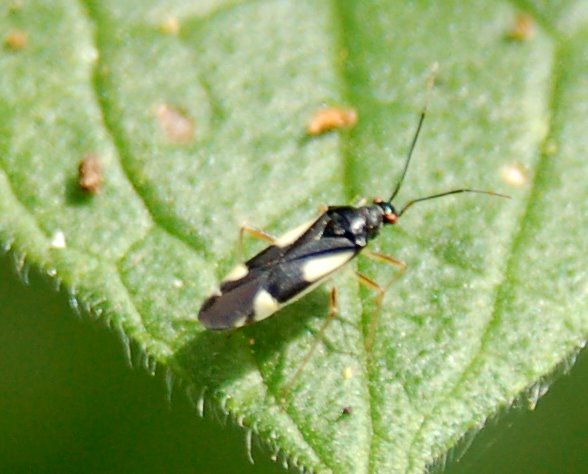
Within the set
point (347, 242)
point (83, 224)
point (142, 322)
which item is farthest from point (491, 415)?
point (83, 224)

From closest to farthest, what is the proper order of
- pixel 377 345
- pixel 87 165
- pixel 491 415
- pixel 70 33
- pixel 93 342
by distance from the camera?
1. pixel 491 415
2. pixel 377 345
3. pixel 87 165
4. pixel 70 33
5. pixel 93 342

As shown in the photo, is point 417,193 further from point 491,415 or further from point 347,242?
point 491,415

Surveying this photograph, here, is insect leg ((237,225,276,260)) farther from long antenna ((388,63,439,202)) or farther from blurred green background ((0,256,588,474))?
blurred green background ((0,256,588,474))

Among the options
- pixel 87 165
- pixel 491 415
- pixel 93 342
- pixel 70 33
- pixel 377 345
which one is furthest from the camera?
pixel 93 342

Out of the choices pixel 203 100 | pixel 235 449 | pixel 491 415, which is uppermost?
pixel 203 100

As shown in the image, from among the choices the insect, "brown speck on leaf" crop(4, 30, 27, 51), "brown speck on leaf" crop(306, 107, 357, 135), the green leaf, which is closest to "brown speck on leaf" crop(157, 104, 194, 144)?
the green leaf

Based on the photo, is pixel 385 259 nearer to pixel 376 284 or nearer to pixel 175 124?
pixel 376 284

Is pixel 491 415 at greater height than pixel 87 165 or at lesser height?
lesser

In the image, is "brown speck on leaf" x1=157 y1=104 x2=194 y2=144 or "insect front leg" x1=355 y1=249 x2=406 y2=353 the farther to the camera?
"brown speck on leaf" x1=157 y1=104 x2=194 y2=144

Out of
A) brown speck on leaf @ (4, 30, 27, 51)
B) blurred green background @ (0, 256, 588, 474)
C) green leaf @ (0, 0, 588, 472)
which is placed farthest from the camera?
blurred green background @ (0, 256, 588, 474)
